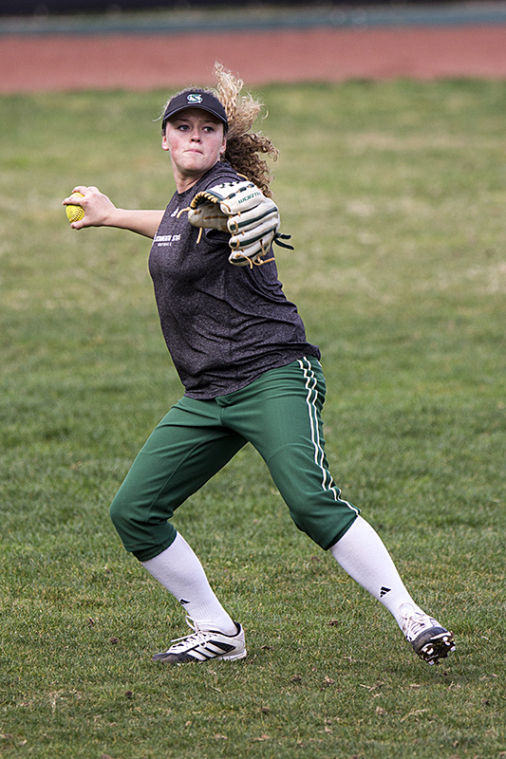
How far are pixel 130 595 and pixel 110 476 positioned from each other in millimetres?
2069

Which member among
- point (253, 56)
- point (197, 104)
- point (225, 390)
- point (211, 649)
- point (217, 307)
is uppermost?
point (253, 56)

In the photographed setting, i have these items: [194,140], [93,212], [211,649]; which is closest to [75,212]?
[93,212]

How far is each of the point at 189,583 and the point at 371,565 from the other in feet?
2.71

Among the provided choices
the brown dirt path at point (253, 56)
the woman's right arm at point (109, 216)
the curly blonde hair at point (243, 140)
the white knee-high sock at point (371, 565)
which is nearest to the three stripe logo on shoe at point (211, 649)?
the white knee-high sock at point (371, 565)

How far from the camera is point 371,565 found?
4414mm

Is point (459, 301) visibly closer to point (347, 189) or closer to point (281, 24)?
point (347, 189)

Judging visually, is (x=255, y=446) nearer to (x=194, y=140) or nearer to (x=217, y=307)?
(x=217, y=307)

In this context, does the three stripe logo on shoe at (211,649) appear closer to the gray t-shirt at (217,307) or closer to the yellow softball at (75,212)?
the gray t-shirt at (217,307)

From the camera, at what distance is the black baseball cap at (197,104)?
4484mm

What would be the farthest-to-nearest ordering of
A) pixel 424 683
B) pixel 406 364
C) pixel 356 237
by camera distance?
pixel 356 237
pixel 406 364
pixel 424 683

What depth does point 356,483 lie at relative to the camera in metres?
7.50

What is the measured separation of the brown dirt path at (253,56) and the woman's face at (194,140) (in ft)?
82.4

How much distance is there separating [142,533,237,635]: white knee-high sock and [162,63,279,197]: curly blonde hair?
1.55m

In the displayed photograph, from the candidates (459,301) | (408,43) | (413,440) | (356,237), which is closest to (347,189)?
(356,237)
